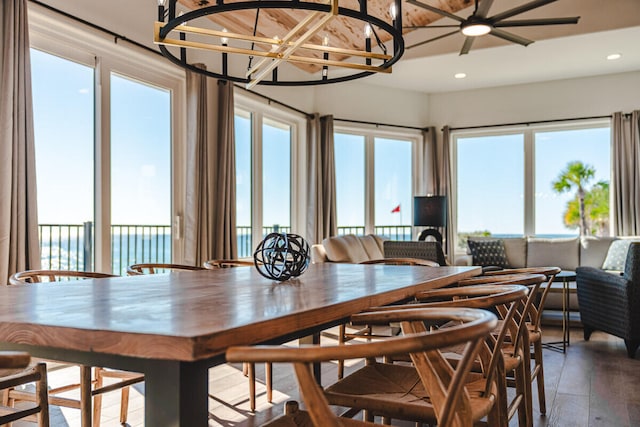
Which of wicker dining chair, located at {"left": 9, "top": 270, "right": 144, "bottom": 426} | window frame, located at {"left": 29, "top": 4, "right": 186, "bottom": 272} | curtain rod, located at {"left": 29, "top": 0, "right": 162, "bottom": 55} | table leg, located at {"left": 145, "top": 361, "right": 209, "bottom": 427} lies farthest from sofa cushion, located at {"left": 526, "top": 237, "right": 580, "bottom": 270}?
table leg, located at {"left": 145, "top": 361, "right": 209, "bottom": 427}

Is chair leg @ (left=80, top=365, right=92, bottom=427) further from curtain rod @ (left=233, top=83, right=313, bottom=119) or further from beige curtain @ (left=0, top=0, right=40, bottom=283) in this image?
curtain rod @ (left=233, top=83, right=313, bottom=119)

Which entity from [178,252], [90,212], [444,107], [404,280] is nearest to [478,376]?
[404,280]

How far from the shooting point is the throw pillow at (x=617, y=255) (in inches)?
238

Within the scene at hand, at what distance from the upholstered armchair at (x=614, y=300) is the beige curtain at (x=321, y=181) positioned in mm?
3161

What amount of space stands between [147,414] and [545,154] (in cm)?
753

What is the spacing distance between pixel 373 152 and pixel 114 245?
14.6 ft

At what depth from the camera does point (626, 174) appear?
22.3ft

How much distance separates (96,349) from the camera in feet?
3.45

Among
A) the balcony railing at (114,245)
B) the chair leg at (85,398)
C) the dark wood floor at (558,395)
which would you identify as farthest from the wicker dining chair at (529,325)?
the balcony railing at (114,245)

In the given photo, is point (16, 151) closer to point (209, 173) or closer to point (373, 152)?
point (209, 173)

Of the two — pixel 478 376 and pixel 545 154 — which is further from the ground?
pixel 545 154

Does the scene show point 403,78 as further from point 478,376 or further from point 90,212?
point 478,376

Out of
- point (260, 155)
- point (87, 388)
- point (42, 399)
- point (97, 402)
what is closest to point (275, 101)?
point (260, 155)

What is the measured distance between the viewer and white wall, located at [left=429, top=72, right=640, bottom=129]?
7.06 meters
